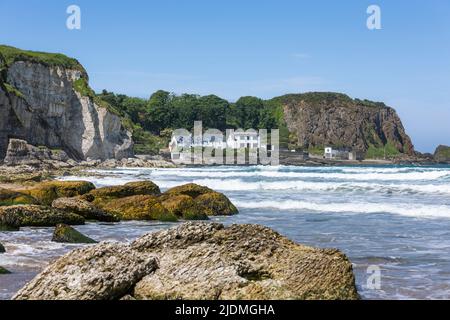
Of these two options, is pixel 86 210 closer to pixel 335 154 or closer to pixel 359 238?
pixel 359 238

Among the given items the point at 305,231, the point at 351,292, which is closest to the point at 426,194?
the point at 305,231

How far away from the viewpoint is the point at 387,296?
7.93m

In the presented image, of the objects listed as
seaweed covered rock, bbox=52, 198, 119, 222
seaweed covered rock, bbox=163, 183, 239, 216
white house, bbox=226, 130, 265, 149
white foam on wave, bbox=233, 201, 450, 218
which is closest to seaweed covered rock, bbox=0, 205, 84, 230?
seaweed covered rock, bbox=52, 198, 119, 222

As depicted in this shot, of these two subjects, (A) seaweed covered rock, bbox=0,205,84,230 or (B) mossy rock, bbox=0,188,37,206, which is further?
(B) mossy rock, bbox=0,188,37,206

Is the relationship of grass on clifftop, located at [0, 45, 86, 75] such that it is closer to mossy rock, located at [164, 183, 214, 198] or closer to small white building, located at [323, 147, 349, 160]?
mossy rock, located at [164, 183, 214, 198]

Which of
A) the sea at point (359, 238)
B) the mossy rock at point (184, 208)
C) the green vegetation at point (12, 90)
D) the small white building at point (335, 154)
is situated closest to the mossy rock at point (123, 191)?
the mossy rock at point (184, 208)

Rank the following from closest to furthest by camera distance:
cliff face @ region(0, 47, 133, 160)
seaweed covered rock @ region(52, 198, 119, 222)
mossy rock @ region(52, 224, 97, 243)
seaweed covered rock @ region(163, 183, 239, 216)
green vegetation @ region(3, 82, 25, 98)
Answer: mossy rock @ region(52, 224, 97, 243) < seaweed covered rock @ region(52, 198, 119, 222) < seaweed covered rock @ region(163, 183, 239, 216) < green vegetation @ region(3, 82, 25, 98) < cliff face @ region(0, 47, 133, 160)

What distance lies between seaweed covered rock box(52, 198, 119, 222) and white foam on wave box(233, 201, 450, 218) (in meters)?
7.24

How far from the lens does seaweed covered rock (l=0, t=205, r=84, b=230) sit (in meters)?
15.2

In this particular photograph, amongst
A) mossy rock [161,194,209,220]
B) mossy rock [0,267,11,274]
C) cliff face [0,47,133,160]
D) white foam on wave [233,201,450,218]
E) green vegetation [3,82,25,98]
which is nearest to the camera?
mossy rock [0,267,11,274]

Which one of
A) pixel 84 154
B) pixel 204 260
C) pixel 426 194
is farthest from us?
pixel 84 154

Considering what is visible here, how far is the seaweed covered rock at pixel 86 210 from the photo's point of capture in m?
17.3
